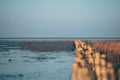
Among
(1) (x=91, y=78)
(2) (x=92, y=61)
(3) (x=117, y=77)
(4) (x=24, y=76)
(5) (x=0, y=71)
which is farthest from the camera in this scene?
(5) (x=0, y=71)

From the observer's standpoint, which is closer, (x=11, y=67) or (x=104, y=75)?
(x=104, y=75)

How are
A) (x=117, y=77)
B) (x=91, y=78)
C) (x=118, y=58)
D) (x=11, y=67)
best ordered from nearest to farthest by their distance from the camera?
(x=91, y=78)
(x=117, y=77)
(x=118, y=58)
(x=11, y=67)

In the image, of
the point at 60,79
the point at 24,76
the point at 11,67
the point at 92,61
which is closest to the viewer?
the point at 92,61

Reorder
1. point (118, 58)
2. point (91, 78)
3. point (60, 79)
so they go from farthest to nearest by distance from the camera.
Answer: point (60, 79) < point (118, 58) < point (91, 78)

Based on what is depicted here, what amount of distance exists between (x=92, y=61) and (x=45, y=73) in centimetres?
1350

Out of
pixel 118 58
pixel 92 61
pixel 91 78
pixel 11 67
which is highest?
pixel 91 78

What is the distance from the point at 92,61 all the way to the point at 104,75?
137 inches

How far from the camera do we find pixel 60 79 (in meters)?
19.6

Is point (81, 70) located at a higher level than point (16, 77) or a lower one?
higher

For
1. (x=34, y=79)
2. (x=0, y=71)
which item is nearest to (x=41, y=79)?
(x=34, y=79)

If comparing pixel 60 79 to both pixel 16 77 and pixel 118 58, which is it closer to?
pixel 16 77

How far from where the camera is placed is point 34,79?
19.7 meters

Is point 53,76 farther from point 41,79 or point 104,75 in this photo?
point 104,75

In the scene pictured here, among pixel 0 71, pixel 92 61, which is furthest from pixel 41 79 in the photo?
pixel 92 61
